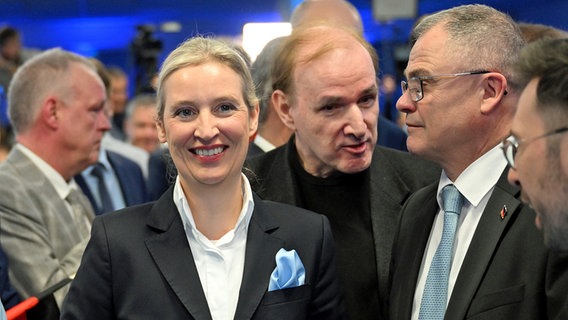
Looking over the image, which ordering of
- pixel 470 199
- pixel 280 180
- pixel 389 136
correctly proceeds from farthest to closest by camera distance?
pixel 389 136 < pixel 280 180 < pixel 470 199

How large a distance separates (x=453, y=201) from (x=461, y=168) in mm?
106

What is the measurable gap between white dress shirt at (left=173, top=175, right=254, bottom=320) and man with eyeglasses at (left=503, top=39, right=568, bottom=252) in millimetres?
811

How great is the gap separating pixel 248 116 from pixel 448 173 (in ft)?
1.92

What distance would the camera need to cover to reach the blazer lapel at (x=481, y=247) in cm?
218

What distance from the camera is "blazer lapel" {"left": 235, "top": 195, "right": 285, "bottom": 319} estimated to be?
2.23m

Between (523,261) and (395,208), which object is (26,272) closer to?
(395,208)

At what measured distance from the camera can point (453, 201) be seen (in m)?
2.39

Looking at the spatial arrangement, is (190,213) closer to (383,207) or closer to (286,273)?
(286,273)

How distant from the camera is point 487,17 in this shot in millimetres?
2455

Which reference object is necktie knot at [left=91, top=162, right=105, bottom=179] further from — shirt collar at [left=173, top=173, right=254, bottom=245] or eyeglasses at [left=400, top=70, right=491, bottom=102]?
eyeglasses at [left=400, top=70, right=491, bottom=102]

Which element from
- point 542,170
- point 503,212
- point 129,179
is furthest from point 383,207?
point 129,179

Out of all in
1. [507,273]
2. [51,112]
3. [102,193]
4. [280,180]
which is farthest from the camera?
[102,193]

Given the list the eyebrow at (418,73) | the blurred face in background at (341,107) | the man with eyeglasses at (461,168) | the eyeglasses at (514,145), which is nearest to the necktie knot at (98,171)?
the blurred face in background at (341,107)

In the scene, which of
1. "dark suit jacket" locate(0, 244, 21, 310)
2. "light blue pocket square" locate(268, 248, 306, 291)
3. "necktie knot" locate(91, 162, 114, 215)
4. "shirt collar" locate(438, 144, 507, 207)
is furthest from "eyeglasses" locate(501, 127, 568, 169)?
"necktie knot" locate(91, 162, 114, 215)
